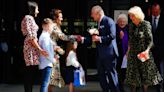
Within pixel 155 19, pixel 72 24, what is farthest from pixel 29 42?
pixel 72 24

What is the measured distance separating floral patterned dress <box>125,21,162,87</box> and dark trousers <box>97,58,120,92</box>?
248 millimetres

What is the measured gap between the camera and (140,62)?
27.9 ft

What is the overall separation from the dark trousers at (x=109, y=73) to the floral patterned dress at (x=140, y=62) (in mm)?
248

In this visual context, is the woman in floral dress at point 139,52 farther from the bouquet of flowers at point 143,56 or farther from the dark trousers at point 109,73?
the dark trousers at point 109,73

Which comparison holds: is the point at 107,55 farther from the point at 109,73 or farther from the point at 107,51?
the point at 109,73

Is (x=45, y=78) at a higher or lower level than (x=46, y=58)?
lower

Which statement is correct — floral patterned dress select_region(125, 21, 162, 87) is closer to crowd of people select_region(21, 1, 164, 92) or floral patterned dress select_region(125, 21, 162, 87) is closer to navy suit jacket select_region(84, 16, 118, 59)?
crowd of people select_region(21, 1, 164, 92)

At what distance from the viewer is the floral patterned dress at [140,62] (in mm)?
8422

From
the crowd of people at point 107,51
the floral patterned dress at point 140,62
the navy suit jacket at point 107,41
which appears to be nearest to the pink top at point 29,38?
the crowd of people at point 107,51

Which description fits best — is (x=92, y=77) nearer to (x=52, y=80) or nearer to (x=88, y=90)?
(x=88, y=90)

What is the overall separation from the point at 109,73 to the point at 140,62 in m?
0.63

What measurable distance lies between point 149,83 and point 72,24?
5.32 m

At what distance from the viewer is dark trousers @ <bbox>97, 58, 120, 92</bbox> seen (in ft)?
28.7

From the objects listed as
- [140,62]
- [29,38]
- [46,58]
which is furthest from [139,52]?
[29,38]
